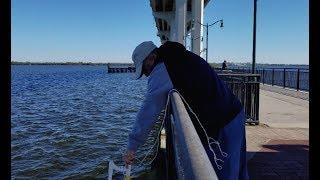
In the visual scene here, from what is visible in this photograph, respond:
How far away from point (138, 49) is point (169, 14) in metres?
35.0

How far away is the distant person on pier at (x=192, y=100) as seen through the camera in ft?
9.50

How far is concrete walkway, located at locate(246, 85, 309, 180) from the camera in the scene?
638cm

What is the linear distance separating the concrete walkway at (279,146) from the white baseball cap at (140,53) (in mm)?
3495

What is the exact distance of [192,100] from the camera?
3.04 meters

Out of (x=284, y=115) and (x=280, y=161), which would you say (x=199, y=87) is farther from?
(x=284, y=115)

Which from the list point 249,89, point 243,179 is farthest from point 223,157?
point 249,89

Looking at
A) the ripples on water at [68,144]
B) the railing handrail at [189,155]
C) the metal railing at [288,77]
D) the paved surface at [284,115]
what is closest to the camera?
the railing handrail at [189,155]

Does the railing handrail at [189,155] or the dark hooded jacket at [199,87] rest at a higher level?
the dark hooded jacket at [199,87]

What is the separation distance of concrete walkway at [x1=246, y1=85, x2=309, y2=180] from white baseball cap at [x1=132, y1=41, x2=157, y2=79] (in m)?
3.49

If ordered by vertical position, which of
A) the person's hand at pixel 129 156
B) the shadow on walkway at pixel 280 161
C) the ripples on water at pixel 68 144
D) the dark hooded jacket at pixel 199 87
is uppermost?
the dark hooded jacket at pixel 199 87

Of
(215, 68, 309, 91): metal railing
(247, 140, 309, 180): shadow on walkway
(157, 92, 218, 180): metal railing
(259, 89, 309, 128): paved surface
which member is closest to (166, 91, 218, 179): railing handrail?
(157, 92, 218, 180): metal railing

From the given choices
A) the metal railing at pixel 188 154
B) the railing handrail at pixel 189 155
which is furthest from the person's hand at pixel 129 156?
the railing handrail at pixel 189 155

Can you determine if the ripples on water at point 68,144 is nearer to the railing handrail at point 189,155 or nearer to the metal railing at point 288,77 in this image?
the railing handrail at point 189,155
